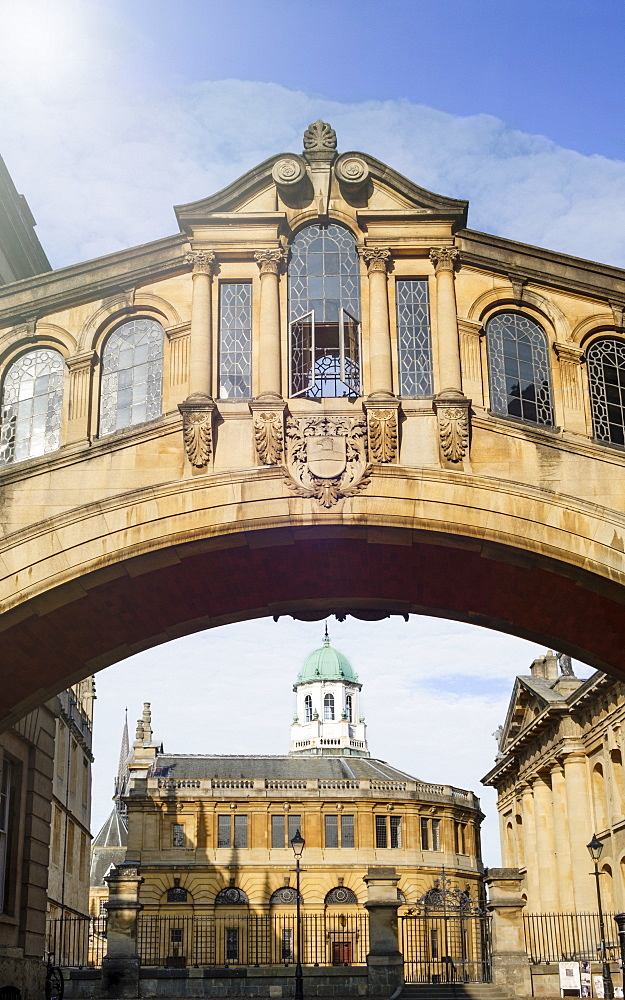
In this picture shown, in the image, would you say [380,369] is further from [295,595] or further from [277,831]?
[277,831]

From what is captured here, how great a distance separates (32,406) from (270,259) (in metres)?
4.51

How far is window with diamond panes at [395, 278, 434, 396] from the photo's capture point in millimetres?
17906

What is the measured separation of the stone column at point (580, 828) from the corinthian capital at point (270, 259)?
37.7 m

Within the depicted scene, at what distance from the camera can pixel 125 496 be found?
17109mm

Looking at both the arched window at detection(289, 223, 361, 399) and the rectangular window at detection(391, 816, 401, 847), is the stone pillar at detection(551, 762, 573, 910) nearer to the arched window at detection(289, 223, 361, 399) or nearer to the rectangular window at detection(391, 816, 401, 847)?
the rectangular window at detection(391, 816, 401, 847)

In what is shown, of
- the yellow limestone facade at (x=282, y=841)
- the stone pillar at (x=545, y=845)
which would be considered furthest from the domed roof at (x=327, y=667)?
the stone pillar at (x=545, y=845)

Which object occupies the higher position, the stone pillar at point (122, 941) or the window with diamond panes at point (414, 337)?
the window with diamond panes at point (414, 337)

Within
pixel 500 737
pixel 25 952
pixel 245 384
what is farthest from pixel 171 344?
pixel 500 737

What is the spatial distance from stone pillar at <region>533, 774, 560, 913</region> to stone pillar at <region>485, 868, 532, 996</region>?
74.4ft

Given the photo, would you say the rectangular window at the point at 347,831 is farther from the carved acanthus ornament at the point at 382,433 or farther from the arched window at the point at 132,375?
the carved acanthus ornament at the point at 382,433

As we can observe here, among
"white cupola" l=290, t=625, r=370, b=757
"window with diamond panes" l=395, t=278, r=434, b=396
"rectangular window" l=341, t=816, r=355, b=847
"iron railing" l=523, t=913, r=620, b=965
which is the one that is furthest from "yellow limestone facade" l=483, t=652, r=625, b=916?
"white cupola" l=290, t=625, r=370, b=757

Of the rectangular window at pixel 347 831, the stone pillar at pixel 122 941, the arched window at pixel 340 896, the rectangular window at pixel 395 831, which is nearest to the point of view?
the stone pillar at pixel 122 941

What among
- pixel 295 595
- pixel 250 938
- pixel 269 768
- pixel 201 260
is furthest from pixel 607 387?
pixel 269 768

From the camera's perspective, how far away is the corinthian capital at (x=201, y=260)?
18.2 metres
